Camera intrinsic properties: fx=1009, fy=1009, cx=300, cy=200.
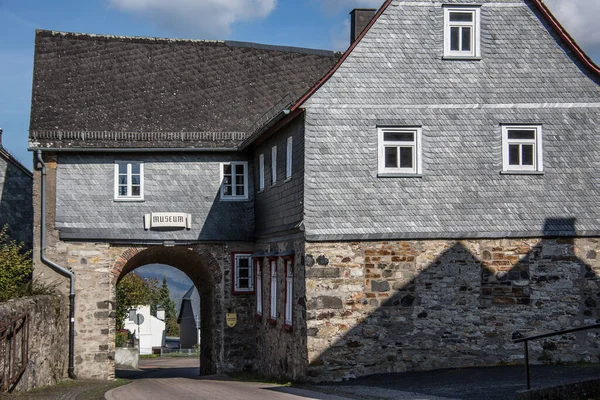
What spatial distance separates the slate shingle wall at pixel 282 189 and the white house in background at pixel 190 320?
57.7 m

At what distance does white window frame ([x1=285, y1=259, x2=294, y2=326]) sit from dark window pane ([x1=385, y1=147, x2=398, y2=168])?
3325 millimetres

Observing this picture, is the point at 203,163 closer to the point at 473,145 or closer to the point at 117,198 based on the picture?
the point at 117,198

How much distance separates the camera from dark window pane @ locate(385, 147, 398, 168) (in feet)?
73.2

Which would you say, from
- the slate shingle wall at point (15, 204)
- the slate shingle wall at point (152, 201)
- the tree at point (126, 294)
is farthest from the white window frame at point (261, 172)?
the tree at point (126, 294)

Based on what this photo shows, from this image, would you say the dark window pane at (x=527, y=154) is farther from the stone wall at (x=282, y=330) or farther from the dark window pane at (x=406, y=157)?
the stone wall at (x=282, y=330)

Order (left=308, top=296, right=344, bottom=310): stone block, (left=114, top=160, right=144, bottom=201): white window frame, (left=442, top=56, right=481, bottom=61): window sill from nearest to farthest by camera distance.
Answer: (left=308, top=296, right=344, bottom=310): stone block, (left=442, top=56, right=481, bottom=61): window sill, (left=114, top=160, right=144, bottom=201): white window frame

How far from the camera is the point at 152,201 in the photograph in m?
28.3

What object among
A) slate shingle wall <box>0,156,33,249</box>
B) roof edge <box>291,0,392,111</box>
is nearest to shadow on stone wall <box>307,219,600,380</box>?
roof edge <box>291,0,392,111</box>

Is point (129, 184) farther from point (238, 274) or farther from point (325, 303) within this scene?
point (325, 303)

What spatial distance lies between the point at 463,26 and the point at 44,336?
12254 mm

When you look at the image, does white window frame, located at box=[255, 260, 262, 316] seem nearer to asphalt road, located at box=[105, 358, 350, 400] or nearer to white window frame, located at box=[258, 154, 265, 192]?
white window frame, located at box=[258, 154, 265, 192]


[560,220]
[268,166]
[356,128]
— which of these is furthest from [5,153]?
[560,220]

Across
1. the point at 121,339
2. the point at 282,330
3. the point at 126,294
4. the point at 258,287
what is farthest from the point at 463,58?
the point at 121,339

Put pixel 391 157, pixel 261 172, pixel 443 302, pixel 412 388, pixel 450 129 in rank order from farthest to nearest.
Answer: pixel 261 172 < pixel 450 129 < pixel 391 157 < pixel 443 302 < pixel 412 388
